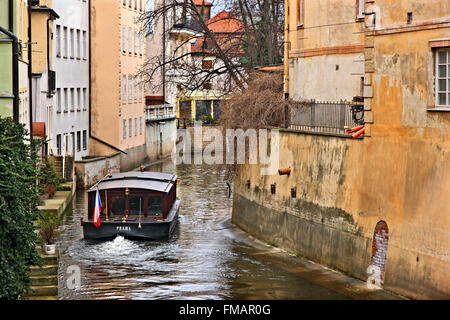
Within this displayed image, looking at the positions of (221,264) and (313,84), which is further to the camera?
(313,84)

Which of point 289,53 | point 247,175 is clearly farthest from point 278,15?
point 247,175

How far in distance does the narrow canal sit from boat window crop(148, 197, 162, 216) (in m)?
1.01

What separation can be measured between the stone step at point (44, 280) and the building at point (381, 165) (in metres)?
6.88

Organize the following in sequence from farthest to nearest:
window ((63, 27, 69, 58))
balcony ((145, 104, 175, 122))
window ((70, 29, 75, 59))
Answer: balcony ((145, 104, 175, 122)), window ((70, 29, 75, 59)), window ((63, 27, 69, 58))

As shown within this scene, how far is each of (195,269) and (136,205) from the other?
607 cm

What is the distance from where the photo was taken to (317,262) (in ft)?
81.1

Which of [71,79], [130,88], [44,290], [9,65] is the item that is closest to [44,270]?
[44,290]

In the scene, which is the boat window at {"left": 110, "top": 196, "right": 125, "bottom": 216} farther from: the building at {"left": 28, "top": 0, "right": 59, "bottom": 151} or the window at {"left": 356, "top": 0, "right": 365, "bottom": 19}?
the building at {"left": 28, "top": 0, "right": 59, "bottom": 151}

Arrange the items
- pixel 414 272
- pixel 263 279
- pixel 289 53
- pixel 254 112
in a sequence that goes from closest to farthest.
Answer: pixel 414 272
pixel 263 279
pixel 254 112
pixel 289 53

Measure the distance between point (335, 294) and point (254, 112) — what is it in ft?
33.7

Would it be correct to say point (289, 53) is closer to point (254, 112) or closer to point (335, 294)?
point (254, 112)

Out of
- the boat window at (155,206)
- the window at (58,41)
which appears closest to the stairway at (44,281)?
the boat window at (155,206)

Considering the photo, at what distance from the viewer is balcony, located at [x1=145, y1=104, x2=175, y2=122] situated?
69475 mm

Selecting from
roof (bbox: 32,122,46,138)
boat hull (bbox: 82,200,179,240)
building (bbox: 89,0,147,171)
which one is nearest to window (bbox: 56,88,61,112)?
building (bbox: 89,0,147,171)
